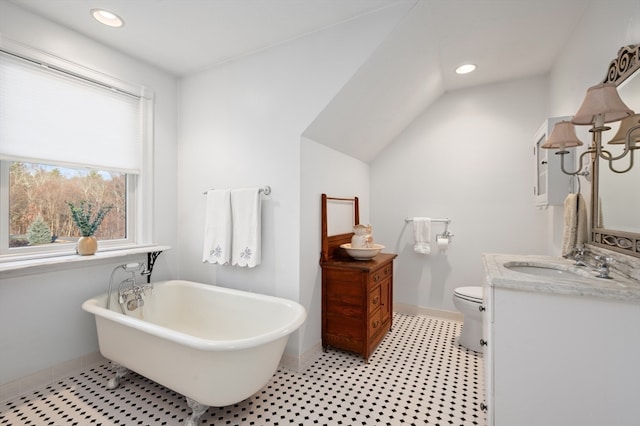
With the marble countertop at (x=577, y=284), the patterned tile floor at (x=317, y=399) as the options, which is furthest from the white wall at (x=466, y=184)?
the marble countertop at (x=577, y=284)

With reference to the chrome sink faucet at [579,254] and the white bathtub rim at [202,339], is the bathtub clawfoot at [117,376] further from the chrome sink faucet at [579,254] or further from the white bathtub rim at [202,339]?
the chrome sink faucet at [579,254]

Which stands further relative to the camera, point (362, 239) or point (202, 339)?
point (362, 239)

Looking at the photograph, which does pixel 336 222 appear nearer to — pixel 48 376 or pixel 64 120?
pixel 64 120

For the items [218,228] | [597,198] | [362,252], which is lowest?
[362,252]

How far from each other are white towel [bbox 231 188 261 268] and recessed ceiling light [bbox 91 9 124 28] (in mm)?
1384

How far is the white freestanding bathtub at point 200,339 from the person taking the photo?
144cm

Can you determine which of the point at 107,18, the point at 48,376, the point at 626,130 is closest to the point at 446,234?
the point at 626,130

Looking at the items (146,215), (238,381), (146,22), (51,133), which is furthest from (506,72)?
(51,133)

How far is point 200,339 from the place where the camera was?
4.58ft

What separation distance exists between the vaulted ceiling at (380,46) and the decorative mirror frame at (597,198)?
0.74 m

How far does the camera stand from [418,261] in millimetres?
3119

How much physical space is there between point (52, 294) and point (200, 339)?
1379mm

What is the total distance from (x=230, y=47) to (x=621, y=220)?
269cm

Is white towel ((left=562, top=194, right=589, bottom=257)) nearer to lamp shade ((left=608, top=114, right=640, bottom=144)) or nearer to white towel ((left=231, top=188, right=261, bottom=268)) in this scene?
lamp shade ((left=608, top=114, right=640, bottom=144))
